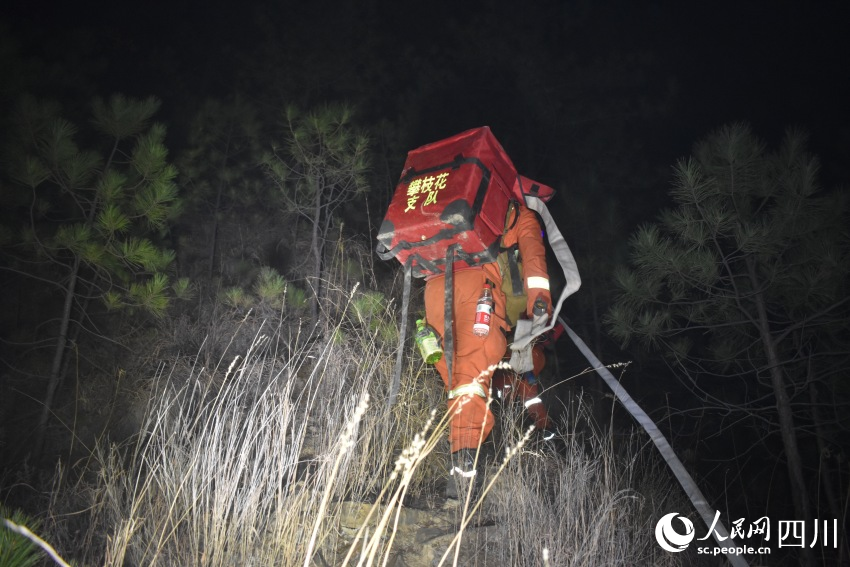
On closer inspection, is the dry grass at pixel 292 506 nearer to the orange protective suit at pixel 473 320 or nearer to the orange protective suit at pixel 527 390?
the orange protective suit at pixel 473 320

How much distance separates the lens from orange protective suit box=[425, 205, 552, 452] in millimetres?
2562

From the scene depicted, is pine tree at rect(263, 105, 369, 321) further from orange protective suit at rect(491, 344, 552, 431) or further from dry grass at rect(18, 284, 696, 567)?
dry grass at rect(18, 284, 696, 567)

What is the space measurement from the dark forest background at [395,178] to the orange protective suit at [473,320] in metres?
0.72

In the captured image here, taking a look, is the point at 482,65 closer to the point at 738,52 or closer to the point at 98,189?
the point at 738,52

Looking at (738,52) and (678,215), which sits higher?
(738,52)

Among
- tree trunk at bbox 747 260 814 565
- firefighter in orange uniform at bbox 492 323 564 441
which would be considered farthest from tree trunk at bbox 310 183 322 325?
tree trunk at bbox 747 260 814 565

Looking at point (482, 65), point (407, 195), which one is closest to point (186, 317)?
point (407, 195)

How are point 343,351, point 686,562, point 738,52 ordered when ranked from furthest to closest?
point 738,52, point 343,351, point 686,562

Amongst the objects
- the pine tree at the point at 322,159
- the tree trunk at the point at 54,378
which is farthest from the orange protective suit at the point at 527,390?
the tree trunk at the point at 54,378

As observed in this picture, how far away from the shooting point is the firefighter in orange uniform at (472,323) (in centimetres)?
253

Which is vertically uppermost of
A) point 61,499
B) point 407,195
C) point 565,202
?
point 565,202

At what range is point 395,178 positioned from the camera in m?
7.13

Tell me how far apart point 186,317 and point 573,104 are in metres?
7.98

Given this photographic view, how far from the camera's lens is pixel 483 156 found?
3.12 meters
